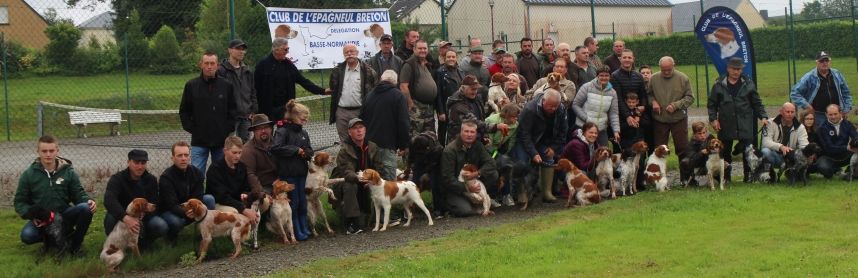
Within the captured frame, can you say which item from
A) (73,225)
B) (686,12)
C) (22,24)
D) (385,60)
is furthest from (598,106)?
(686,12)

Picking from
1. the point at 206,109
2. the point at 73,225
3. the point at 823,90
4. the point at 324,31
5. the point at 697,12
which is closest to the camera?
the point at 73,225

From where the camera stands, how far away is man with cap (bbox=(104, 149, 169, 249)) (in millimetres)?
9445

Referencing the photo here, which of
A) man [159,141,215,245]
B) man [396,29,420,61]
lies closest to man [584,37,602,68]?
man [396,29,420,61]

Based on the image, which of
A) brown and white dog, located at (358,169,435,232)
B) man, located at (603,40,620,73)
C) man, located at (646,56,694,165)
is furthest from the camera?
man, located at (603,40,620,73)

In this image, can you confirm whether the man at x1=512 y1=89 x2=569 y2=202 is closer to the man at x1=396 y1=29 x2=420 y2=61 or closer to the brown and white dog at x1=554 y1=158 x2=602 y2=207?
the brown and white dog at x1=554 y1=158 x2=602 y2=207

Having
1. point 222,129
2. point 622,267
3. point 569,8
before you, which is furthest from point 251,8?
point 569,8

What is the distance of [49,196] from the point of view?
961 cm

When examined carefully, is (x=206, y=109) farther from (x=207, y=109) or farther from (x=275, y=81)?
(x=275, y=81)

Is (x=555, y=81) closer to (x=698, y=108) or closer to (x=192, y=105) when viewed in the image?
(x=192, y=105)

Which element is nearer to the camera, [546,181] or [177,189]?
[177,189]

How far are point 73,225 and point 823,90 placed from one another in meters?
10.1

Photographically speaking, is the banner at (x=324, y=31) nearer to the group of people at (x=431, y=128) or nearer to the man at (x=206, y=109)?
the group of people at (x=431, y=128)

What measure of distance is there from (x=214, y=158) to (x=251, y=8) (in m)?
4.35

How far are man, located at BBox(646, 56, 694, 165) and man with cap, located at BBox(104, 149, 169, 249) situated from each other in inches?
264
